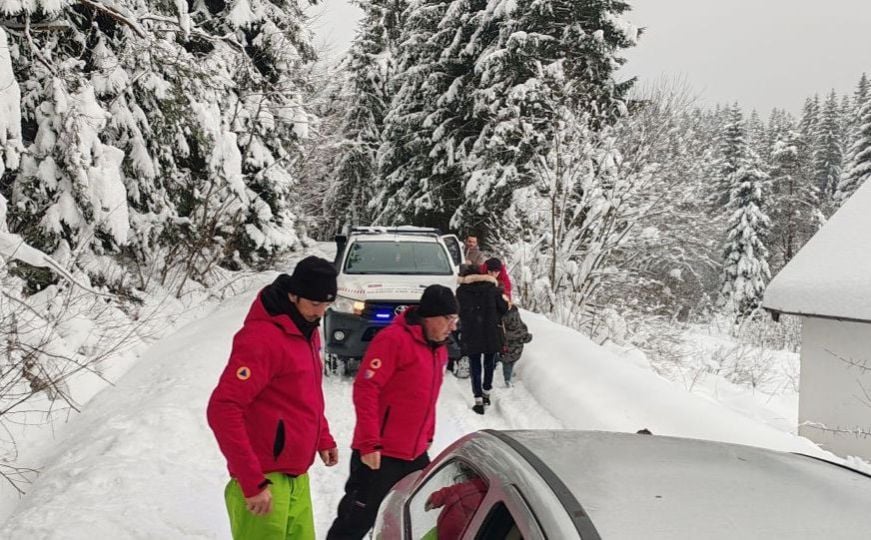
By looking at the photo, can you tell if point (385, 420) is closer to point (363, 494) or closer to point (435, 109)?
point (363, 494)

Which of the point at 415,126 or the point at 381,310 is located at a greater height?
the point at 415,126

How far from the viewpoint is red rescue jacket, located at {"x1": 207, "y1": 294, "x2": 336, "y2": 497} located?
2.65 m

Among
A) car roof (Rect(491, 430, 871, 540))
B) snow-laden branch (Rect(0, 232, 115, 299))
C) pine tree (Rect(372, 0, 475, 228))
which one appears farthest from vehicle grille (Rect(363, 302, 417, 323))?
pine tree (Rect(372, 0, 475, 228))

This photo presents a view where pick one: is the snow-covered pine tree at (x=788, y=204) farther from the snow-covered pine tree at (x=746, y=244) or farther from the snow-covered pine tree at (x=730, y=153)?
the snow-covered pine tree at (x=730, y=153)

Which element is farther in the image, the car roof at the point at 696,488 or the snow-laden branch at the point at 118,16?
the snow-laden branch at the point at 118,16

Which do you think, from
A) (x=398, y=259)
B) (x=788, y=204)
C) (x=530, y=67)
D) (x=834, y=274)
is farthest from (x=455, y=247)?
(x=788, y=204)

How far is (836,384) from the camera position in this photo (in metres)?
8.77

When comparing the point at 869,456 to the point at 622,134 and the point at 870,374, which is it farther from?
the point at 622,134

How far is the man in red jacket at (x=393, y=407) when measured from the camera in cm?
346

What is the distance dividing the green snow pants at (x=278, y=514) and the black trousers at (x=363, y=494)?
Answer: 1.43 ft

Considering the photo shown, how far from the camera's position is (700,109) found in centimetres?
1614

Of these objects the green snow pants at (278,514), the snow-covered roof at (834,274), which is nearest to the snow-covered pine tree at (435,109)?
the snow-covered roof at (834,274)

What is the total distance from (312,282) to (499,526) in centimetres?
136

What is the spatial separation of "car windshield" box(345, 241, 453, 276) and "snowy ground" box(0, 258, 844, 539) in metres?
1.69
